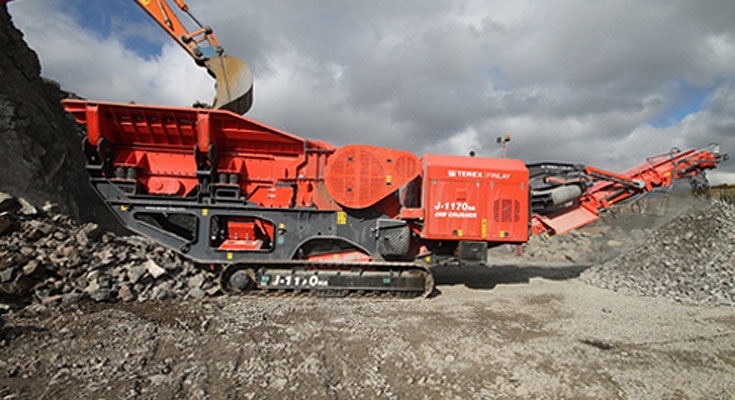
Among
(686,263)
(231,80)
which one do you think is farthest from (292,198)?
(686,263)

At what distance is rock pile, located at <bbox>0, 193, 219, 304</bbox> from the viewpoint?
4762mm

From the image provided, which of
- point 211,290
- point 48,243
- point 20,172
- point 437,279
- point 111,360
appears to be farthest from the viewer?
point 437,279

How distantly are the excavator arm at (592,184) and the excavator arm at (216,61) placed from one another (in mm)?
6437

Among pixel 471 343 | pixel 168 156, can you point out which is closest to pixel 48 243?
pixel 168 156

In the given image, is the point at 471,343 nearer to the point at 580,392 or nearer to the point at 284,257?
the point at 580,392

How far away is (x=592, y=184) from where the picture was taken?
25.5 feet

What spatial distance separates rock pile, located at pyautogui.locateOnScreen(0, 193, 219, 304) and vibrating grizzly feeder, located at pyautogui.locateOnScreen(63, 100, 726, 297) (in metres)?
0.44

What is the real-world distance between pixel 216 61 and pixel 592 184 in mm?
8887

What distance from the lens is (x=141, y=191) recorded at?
6230mm

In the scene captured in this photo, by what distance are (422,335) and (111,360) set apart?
3.42 meters

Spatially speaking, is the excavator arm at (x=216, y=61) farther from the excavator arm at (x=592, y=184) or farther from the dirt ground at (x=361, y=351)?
the excavator arm at (x=592, y=184)

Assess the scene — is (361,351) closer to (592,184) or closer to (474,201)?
(474,201)

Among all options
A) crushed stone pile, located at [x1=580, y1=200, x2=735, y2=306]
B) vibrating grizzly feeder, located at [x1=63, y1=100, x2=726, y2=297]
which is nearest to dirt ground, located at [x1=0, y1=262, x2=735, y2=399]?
vibrating grizzly feeder, located at [x1=63, y1=100, x2=726, y2=297]

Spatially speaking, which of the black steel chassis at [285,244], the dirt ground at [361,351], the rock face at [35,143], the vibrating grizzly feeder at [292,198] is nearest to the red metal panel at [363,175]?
the vibrating grizzly feeder at [292,198]
